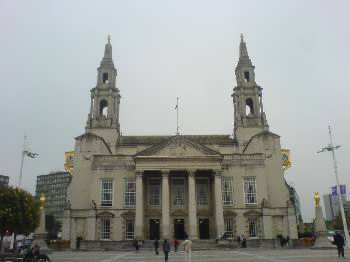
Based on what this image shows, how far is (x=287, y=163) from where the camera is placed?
5866 cm

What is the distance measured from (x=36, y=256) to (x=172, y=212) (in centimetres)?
3072

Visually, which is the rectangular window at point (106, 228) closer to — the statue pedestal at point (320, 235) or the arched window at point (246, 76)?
the statue pedestal at point (320, 235)

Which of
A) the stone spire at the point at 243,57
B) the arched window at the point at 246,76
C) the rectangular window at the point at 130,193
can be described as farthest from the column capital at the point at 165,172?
the stone spire at the point at 243,57

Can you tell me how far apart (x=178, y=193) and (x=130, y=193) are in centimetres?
650

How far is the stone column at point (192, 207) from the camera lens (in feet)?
150

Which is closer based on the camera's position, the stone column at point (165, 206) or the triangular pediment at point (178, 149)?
the stone column at point (165, 206)

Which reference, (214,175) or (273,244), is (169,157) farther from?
(273,244)

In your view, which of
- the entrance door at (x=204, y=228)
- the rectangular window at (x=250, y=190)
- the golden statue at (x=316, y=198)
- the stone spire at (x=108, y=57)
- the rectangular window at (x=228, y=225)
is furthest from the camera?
the stone spire at (x=108, y=57)

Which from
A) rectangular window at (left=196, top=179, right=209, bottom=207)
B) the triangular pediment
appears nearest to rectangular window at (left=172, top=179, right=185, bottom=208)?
rectangular window at (left=196, top=179, right=209, bottom=207)

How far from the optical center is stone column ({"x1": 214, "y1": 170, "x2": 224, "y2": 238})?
1790 inches

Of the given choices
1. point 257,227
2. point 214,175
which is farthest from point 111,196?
point 257,227

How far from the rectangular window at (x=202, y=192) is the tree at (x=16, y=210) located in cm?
2281

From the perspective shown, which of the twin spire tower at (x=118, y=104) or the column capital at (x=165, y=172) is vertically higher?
the twin spire tower at (x=118, y=104)

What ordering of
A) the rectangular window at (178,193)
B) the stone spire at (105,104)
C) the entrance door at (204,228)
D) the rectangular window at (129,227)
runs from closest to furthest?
the rectangular window at (129,227) → the entrance door at (204,228) → the rectangular window at (178,193) → the stone spire at (105,104)
